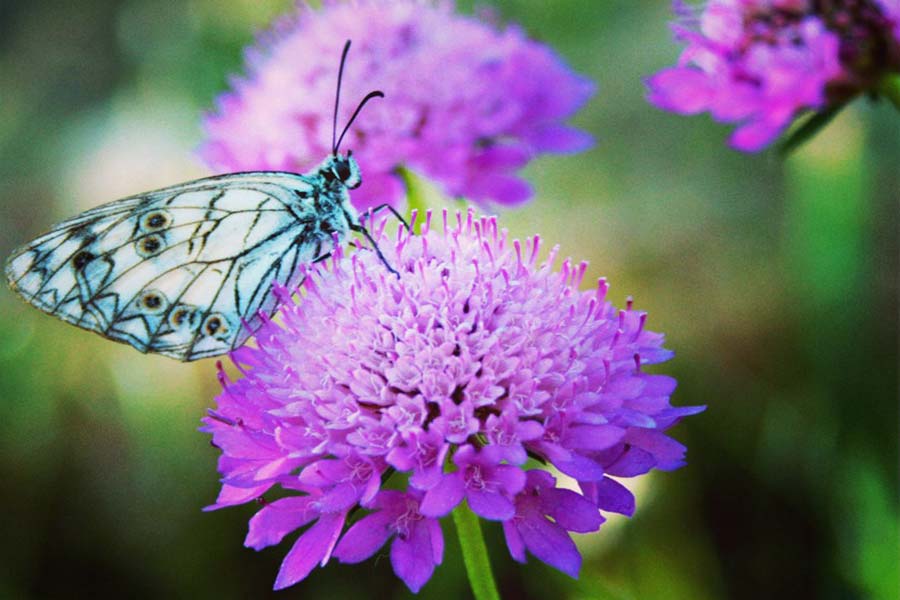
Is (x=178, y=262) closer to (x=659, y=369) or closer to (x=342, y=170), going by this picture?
(x=342, y=170)

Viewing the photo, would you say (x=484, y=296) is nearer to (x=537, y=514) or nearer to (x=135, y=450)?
(x=537, y=514)

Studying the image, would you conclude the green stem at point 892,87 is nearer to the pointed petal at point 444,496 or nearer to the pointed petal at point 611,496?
the pointed petal at point 611,496

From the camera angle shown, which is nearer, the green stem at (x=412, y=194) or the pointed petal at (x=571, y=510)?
the pointed petal at (x=571, y=510)

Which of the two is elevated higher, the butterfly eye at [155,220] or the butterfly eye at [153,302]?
the butterfly eye at [155,220]

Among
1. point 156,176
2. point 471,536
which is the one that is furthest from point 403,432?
point 156,176

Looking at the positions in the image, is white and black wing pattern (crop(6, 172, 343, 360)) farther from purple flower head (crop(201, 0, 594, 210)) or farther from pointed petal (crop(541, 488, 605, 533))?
pointed petal (crop(541, 488, 605, 533))

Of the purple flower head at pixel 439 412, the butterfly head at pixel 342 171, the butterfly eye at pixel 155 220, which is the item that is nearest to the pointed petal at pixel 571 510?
the purple flower head at pixel 439 412
